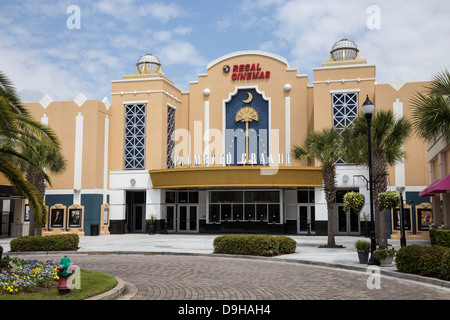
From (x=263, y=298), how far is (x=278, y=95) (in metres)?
31.7

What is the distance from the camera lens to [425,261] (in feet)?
42.6

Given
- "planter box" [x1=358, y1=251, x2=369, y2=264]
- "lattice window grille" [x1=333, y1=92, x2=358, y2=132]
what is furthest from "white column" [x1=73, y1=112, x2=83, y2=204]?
"planter box" [x1=358, y1=251, x2=369, y2=264]

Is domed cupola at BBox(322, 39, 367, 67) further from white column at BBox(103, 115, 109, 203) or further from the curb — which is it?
the curb

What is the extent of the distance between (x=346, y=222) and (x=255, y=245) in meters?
19.5

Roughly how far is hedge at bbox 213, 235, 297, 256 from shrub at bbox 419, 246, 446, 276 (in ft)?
23.4

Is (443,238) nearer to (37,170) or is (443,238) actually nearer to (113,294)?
(113,294)

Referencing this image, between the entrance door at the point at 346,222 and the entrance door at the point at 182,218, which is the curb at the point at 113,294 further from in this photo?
the entrance door at the point at 182,218

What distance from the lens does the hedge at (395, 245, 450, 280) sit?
12.2 meters

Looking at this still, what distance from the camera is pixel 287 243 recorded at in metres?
20.2

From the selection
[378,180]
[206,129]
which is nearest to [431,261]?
[378,180]

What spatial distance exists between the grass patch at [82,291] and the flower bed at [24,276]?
239 mm

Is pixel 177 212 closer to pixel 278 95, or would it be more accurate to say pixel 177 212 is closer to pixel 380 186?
pixel 278 95

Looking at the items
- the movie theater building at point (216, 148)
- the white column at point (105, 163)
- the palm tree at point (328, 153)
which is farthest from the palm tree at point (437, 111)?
the white column at point (105, 163)

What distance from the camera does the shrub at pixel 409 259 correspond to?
13438mm
